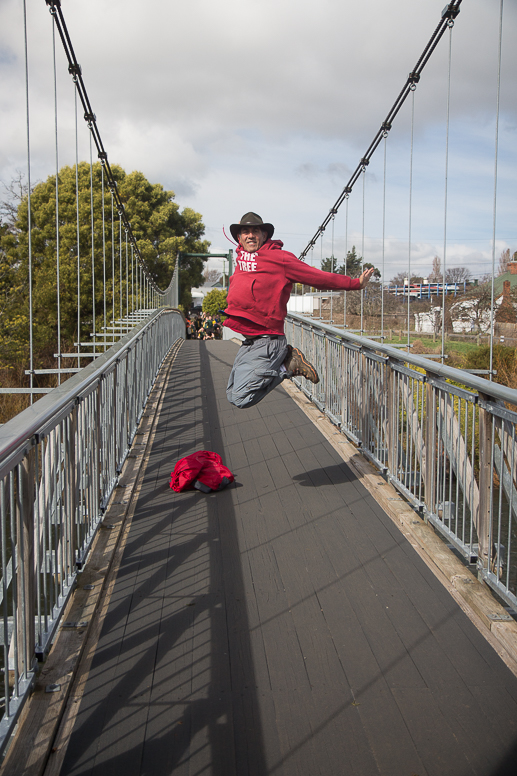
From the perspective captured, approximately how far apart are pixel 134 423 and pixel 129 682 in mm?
3708

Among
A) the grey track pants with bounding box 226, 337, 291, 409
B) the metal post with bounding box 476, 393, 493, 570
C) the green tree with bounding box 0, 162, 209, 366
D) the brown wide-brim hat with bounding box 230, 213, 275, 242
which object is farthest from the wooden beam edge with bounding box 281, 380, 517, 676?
the green tree with bounding box 0, 162, 209, 366

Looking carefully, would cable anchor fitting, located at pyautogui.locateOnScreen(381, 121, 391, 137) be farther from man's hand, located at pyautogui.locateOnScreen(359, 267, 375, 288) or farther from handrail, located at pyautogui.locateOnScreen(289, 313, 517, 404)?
man's hand, located at pyautogui.locateOnScreen(359, 267, 375, 288)

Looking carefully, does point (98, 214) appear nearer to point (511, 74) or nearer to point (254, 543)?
point (511, 74)

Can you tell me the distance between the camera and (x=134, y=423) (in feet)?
19.3

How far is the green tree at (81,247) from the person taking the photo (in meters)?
27.6

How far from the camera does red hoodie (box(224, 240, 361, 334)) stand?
422 cm

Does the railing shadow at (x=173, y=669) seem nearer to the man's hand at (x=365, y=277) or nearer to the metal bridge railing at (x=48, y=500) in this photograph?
the metal bridge railing at (x=48, y=500)

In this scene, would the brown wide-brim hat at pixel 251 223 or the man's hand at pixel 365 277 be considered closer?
the man's hand at pixel 365 277

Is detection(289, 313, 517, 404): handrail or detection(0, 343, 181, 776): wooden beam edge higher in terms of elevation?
detection(289, 313, 517, 404): handrail

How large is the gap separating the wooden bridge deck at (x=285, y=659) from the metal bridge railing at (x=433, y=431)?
0.26m

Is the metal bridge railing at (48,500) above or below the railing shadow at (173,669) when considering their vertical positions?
above

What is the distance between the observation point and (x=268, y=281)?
13.9 feet

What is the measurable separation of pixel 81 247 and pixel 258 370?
31.7 metres

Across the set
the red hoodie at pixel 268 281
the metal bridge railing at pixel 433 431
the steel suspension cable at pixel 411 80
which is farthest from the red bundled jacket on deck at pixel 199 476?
the steel suspension cable at pixel 411 80
